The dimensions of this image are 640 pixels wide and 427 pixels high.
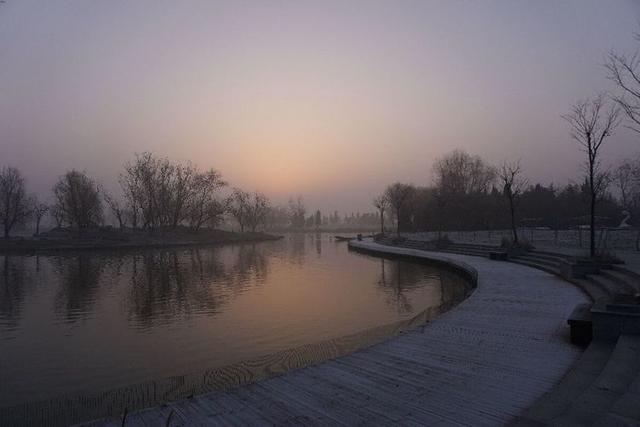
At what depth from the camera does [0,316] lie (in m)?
11.8

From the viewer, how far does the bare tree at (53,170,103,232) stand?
182 ft

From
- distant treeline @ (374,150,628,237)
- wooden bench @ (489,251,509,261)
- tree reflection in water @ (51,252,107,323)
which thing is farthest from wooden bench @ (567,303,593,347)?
distant treeline @ (374,150,628,237)

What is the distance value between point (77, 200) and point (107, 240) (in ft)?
33.5

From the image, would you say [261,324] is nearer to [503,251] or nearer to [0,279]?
Result: [503,251]

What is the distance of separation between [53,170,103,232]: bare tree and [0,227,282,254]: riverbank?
6.04 feet

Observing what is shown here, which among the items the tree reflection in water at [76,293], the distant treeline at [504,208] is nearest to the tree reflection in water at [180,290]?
the tree reflection in water at [76,293]

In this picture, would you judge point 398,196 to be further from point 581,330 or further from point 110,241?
point 581,330

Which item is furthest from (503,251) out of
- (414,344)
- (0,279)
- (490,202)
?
(490,202)

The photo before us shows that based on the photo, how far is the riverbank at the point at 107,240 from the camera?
45375 mm

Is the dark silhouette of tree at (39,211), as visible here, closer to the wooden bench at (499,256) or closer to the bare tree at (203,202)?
the bare tree at (203,202)

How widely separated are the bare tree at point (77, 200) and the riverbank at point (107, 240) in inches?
72.5

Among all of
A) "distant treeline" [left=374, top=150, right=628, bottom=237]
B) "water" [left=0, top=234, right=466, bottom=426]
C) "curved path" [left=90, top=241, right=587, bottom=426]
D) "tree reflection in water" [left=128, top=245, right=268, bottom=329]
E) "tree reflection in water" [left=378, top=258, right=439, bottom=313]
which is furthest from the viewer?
"distant treeline" [left=374, top=150, right=628, bottom=237]

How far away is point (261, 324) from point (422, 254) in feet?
54.9

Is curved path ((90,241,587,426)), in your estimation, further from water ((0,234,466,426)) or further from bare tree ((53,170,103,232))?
bare tree ((53,170,103,232))
